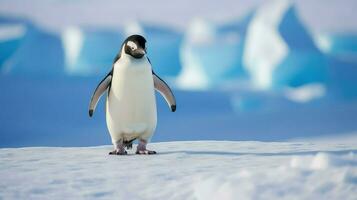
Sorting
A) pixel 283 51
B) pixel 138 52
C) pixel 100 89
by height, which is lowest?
pixel 100 89

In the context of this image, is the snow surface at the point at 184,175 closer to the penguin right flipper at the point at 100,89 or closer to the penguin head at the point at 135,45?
the penguin right flipper at the point at 100,89

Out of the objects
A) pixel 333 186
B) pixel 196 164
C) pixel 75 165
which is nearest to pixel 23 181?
pixel 75 165

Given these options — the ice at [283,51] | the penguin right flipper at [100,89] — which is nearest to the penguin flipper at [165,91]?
the penguin right flipper at [100,89]

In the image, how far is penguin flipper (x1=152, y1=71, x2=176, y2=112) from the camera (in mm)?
5641

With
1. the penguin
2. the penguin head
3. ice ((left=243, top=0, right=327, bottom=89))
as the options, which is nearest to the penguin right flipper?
the penguin

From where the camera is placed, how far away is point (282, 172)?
371 cm

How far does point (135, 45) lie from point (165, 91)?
0.69 m

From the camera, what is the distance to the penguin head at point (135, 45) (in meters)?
5.12

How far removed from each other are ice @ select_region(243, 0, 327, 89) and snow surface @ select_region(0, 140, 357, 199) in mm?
7970

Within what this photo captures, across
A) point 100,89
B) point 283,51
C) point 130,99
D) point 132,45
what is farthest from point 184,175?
point 283,51

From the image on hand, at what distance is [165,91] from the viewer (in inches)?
224

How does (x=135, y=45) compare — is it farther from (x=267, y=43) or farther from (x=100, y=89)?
(x=267, y=43)

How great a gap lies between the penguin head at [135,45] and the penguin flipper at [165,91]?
47 centimetres

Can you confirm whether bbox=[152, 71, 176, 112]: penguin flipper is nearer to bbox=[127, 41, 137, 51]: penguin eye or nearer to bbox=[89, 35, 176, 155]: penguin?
bbox=[89, 35, 176, 155]: penguin
